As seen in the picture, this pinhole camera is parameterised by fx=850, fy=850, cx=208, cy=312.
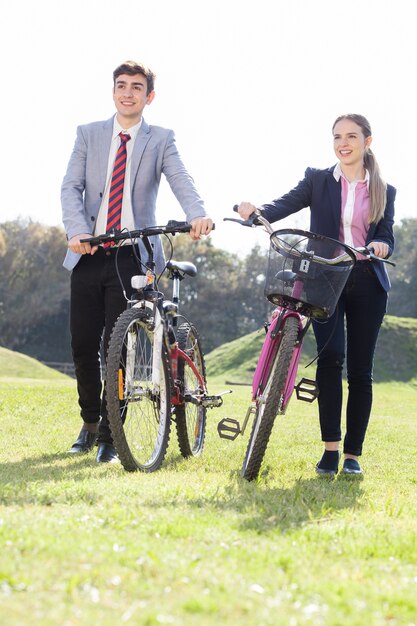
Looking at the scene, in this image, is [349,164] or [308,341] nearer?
[349,164]

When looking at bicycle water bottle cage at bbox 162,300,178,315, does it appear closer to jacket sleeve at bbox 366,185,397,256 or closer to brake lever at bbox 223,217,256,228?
brake lever at bbox 223,217,256,228

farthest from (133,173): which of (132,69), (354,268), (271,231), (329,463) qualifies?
(329,463)

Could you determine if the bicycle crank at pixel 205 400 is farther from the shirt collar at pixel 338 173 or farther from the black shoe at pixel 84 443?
the shirt collar at pixel 338 173

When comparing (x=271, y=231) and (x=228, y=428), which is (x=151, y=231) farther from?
(x=228, y=428)

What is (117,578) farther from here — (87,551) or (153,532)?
(153,532)

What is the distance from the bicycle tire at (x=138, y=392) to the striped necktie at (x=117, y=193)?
2.88 feet

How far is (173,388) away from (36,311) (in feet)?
161

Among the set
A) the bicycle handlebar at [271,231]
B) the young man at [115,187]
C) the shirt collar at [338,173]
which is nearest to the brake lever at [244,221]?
the bicycle handlebar at [271,231]

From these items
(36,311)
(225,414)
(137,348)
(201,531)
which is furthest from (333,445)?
(36,311)

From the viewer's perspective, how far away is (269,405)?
4762 mm

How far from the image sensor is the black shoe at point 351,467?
557 cm

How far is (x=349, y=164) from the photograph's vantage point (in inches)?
220

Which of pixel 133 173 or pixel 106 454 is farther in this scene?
pixel 133 173

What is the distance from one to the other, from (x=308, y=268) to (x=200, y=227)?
0.73 meters
